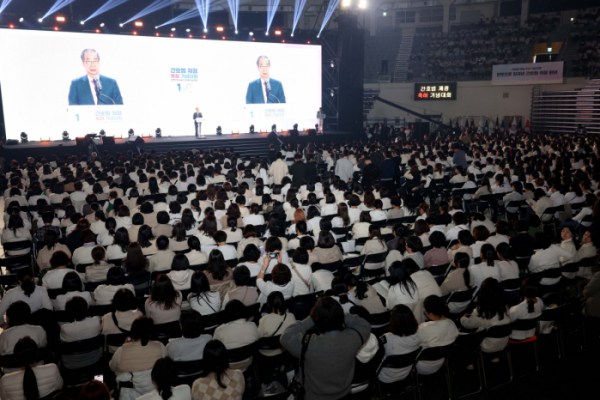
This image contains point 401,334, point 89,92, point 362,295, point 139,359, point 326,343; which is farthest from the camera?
point 89,92

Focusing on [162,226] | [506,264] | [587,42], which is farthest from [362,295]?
[587,42]

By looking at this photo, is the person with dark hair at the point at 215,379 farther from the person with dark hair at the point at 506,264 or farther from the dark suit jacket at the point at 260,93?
the dark suit jacket at the point at 260,93

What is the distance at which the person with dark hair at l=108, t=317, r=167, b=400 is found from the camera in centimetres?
363

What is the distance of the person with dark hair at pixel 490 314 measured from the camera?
4.34 metres

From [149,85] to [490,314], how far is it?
17.9 meters

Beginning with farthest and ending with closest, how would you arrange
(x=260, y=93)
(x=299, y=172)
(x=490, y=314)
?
(x=260, y=93)
(x=299, y=172)
(x=490, y=314)

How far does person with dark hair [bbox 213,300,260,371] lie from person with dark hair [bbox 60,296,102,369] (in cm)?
128

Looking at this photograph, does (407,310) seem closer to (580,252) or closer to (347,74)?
(580,252)

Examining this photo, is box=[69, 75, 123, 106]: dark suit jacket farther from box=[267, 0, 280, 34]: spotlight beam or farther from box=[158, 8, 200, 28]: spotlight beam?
box=[267, 0, 280, 34]: spotlight beam

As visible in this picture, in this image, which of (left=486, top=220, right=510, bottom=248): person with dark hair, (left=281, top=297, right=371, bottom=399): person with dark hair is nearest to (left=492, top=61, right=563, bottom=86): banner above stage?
(left=486, top=220, right=510, bottom=248): person with dark hair

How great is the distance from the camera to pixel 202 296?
4840 mm

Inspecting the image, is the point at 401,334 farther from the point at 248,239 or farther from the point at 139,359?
the point at 248,239

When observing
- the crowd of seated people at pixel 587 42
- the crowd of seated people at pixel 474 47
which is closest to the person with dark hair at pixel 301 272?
the crowd of seated people at pixel 587 42

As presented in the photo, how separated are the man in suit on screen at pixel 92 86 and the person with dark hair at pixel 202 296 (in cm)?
1573
